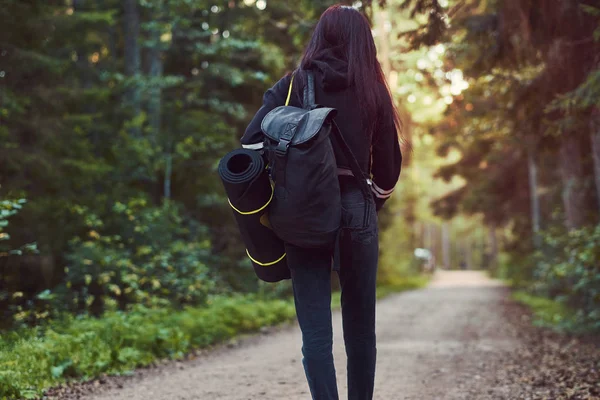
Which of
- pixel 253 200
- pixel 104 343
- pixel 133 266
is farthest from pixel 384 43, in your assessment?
pixel 253 200

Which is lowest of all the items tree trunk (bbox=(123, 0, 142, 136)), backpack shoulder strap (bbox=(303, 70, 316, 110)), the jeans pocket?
the jeans pocket

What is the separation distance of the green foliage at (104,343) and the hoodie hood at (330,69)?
3.14 metres

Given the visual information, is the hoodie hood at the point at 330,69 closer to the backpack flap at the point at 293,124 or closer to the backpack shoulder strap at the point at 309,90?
the backpack shoulder strap at the point at 309,90

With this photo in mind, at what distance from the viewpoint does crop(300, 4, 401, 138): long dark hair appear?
3.12 meters

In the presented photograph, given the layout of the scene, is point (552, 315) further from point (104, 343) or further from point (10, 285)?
point (10, 285)

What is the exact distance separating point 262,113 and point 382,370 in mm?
3946

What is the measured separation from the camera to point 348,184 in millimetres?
3123

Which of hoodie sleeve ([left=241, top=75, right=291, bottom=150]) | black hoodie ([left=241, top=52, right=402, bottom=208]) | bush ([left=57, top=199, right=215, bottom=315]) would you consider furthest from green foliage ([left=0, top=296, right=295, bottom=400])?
black hoodie ([left=241, top=52, right=402, bottom=208])

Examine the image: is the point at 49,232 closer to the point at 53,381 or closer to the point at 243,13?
the point at 53,381

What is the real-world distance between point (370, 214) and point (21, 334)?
3.94 m

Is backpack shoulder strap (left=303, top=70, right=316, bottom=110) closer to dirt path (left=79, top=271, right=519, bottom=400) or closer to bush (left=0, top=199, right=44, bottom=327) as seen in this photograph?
dirt path (left=79, top=271, right=519, bottom=400)

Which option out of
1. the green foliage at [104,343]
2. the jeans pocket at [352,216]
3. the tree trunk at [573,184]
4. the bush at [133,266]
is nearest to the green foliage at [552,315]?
the tree trunk at [573,184]

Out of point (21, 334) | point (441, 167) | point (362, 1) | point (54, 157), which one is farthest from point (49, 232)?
point (441, 167)

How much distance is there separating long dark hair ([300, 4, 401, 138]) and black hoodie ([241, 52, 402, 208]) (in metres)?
0.03
